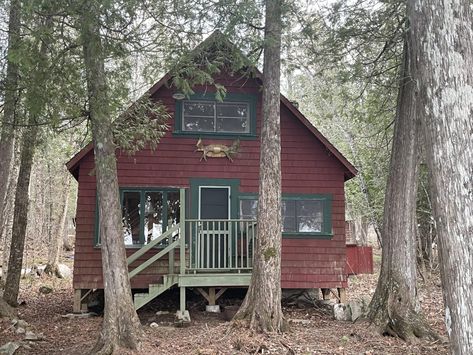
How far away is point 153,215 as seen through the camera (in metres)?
10.8

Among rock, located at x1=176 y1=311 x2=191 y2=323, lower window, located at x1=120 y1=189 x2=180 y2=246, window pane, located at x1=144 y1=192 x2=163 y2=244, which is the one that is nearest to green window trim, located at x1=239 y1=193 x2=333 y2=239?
lower window, located at x1=120 y1=189 x2=180 y2=246

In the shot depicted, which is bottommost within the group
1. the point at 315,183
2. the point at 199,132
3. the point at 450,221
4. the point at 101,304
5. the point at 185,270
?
the point at 101,304

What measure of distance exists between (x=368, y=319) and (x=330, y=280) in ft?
10.8

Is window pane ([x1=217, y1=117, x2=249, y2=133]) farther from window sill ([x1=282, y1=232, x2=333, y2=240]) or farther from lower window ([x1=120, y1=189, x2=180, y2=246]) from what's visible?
window sill ([x1=282, y1=232, x2=333, y2=240])

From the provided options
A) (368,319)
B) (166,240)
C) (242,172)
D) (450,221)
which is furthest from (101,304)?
(450,221)

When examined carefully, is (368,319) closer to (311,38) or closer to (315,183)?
(315,183)

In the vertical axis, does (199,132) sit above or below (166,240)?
above

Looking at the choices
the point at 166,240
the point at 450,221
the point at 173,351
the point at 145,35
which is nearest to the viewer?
the point at 450,221

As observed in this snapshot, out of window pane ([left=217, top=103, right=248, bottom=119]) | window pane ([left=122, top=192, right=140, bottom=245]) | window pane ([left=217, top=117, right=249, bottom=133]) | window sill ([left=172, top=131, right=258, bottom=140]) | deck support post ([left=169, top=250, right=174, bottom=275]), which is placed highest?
window pane ([left=217, top=103, right=248, bottom=119])

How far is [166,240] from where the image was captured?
10.7 metres

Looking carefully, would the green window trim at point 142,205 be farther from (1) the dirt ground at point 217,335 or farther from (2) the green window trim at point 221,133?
(1) the dirt ground at point 217,335

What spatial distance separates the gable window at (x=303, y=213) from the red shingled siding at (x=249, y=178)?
18 cm

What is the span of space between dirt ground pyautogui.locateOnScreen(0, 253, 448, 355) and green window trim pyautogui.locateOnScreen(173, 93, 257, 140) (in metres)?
4.25

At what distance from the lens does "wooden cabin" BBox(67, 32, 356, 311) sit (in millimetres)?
10484
